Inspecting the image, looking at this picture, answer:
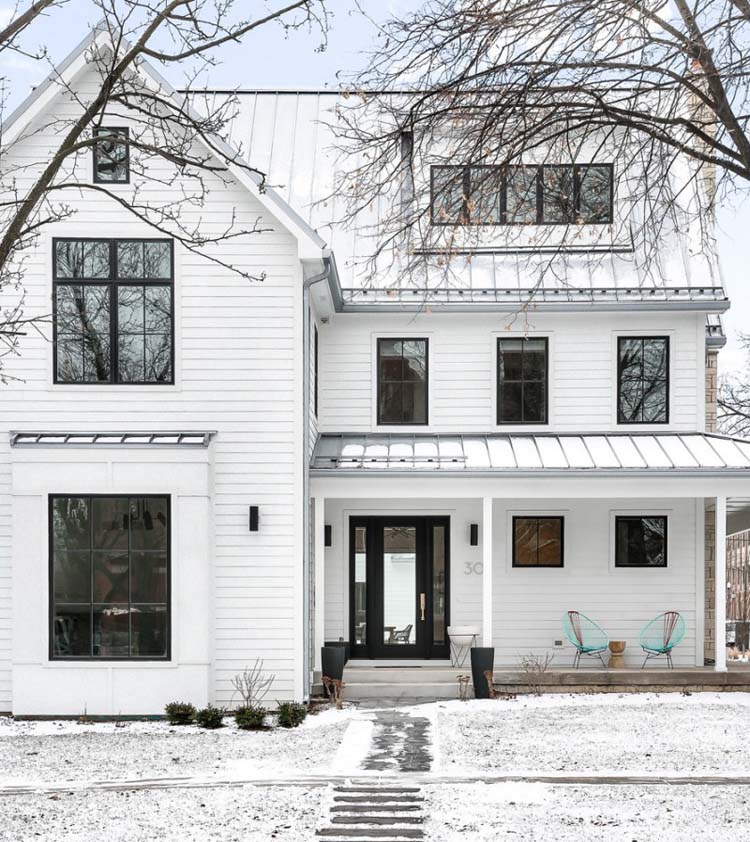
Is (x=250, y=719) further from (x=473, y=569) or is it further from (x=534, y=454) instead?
(x=534, y=454)

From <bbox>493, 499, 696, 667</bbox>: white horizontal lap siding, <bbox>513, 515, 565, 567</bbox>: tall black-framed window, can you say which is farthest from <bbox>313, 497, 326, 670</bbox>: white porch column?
<bbox>513, 515, 565, 567</bbox>: tall black-framed window

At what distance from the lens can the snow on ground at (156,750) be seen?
952cm

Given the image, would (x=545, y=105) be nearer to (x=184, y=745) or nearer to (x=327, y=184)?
(x=184, y=745)

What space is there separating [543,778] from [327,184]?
36.5 feet

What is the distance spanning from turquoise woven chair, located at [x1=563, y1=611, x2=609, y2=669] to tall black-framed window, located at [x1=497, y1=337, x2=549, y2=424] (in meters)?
2.83

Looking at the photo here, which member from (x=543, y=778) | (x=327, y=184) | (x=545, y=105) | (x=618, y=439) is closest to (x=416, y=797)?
(x=543, y=778)

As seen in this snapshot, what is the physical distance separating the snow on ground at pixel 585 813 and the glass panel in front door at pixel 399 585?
705cm

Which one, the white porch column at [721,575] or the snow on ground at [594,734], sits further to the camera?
the white porch column at [721,575]

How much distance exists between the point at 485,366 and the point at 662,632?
4.51m

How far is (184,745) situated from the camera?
10.8 meters

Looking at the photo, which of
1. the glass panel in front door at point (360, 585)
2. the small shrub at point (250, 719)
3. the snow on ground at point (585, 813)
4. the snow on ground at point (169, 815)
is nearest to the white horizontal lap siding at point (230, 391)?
the small shrub at point (250, 719)

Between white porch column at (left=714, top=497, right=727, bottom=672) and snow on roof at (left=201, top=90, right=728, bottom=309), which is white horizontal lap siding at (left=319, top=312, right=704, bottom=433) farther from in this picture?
white porch column at (left=714, top=497, right=727, bottom=672)

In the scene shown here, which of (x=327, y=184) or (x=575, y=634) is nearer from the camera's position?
(x=575, y=634)

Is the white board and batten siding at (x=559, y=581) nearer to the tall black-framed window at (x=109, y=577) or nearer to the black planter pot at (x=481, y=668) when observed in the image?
the black planter pot at (x=481, y=668)
